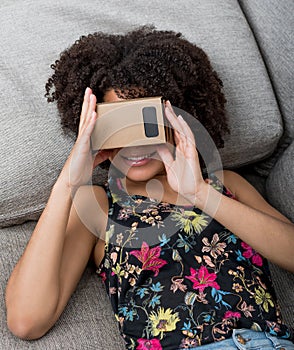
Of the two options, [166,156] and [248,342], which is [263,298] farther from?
[166,156]

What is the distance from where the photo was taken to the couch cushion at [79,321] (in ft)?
3.46

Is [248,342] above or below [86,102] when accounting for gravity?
below

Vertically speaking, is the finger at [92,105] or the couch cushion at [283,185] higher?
the finger at [92,105]

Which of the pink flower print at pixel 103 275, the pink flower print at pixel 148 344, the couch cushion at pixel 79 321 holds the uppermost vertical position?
the pink flower print at pixel 148 344

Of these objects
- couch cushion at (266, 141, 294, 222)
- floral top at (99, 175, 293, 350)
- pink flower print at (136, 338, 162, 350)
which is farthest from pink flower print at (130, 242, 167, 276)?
couch cushion at (266, 141, 294, 222)

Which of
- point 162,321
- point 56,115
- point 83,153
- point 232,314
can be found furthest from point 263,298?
point 56,115

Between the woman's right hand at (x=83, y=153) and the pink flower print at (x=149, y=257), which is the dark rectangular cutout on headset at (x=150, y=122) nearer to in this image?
the woman's right hand at (x=83, y=153)

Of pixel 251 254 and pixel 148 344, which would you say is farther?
pixel 251 254

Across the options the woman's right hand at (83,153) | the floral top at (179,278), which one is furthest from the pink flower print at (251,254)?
the woman's right hand at (83,153)

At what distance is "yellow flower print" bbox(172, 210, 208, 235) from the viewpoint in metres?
1.10

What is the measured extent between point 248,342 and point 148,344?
175 mm

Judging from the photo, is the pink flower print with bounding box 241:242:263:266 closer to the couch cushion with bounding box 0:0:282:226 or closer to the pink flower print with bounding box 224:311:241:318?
the pink flower print with bounding box 224:311:241:318

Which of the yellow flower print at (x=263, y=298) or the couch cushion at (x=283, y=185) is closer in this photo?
the yellow flower print at (x=263, y=298)

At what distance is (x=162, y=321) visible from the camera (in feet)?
3.36
